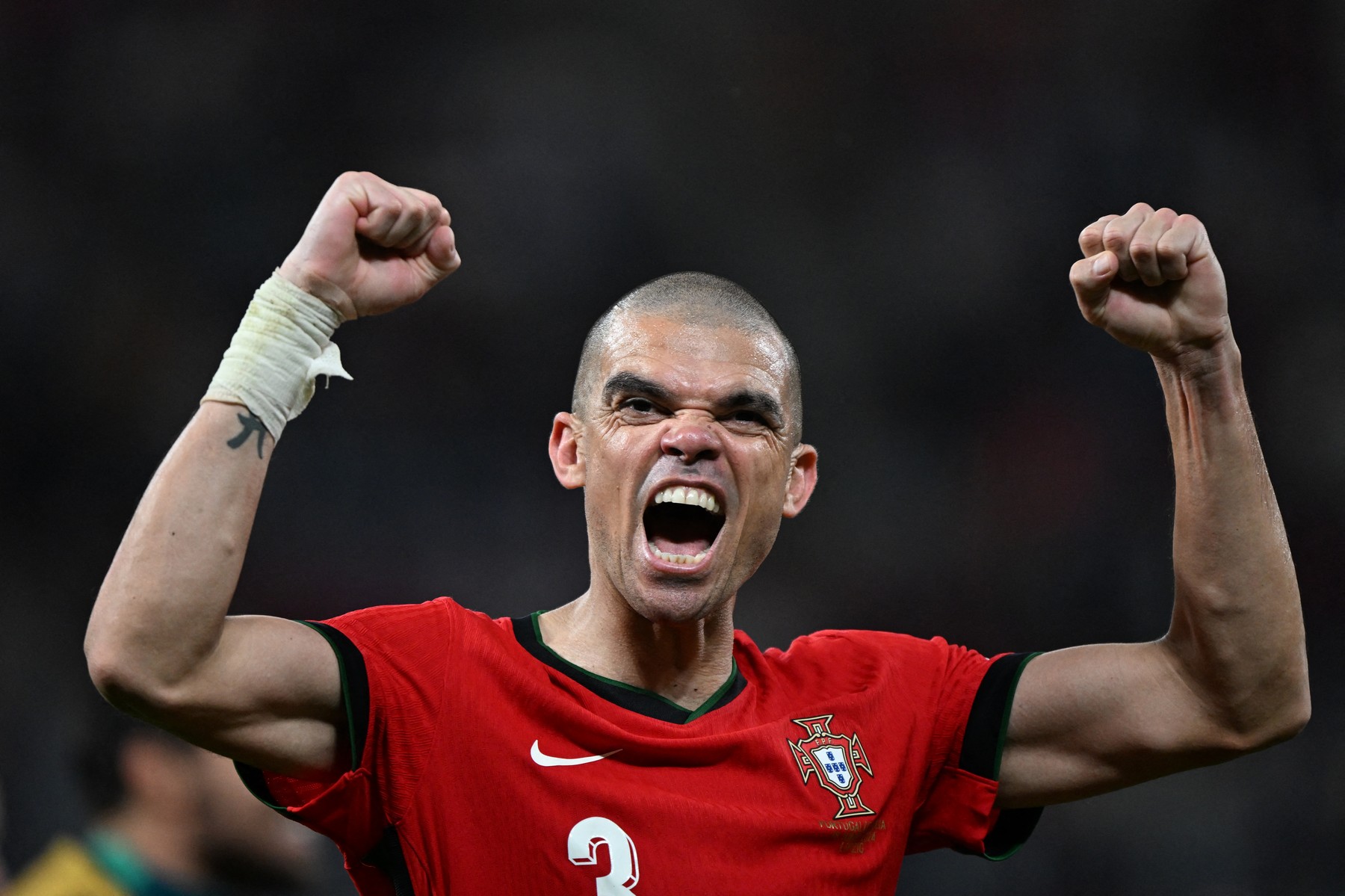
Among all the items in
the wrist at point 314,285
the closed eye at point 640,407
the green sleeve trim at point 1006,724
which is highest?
the wrist at point 314,285

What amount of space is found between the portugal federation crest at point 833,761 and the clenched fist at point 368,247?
111 centimetres

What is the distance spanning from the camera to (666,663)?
8.19 feet

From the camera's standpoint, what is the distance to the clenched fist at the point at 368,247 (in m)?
2.02

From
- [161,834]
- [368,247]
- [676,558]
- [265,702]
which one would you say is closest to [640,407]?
[676,558]

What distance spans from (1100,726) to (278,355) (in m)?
1.64

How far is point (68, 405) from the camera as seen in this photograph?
4.99m

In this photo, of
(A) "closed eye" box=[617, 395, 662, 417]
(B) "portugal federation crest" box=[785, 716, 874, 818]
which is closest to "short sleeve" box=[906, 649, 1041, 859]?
(B) "portugal federation crest" box=[785, 716, 874, 818]

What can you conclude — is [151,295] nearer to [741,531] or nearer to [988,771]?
[741,531]

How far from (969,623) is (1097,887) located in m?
1.09

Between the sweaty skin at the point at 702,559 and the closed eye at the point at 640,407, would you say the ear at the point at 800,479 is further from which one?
the closed eye at the point at 640,407

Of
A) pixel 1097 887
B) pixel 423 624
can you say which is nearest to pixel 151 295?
pixel 423 624

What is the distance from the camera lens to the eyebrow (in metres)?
2.50

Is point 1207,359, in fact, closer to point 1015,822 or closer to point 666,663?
point 1015,822

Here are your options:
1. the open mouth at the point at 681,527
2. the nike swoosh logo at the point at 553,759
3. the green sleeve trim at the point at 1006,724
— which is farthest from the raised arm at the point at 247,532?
the green sleeve trim at the point at 1006,724
